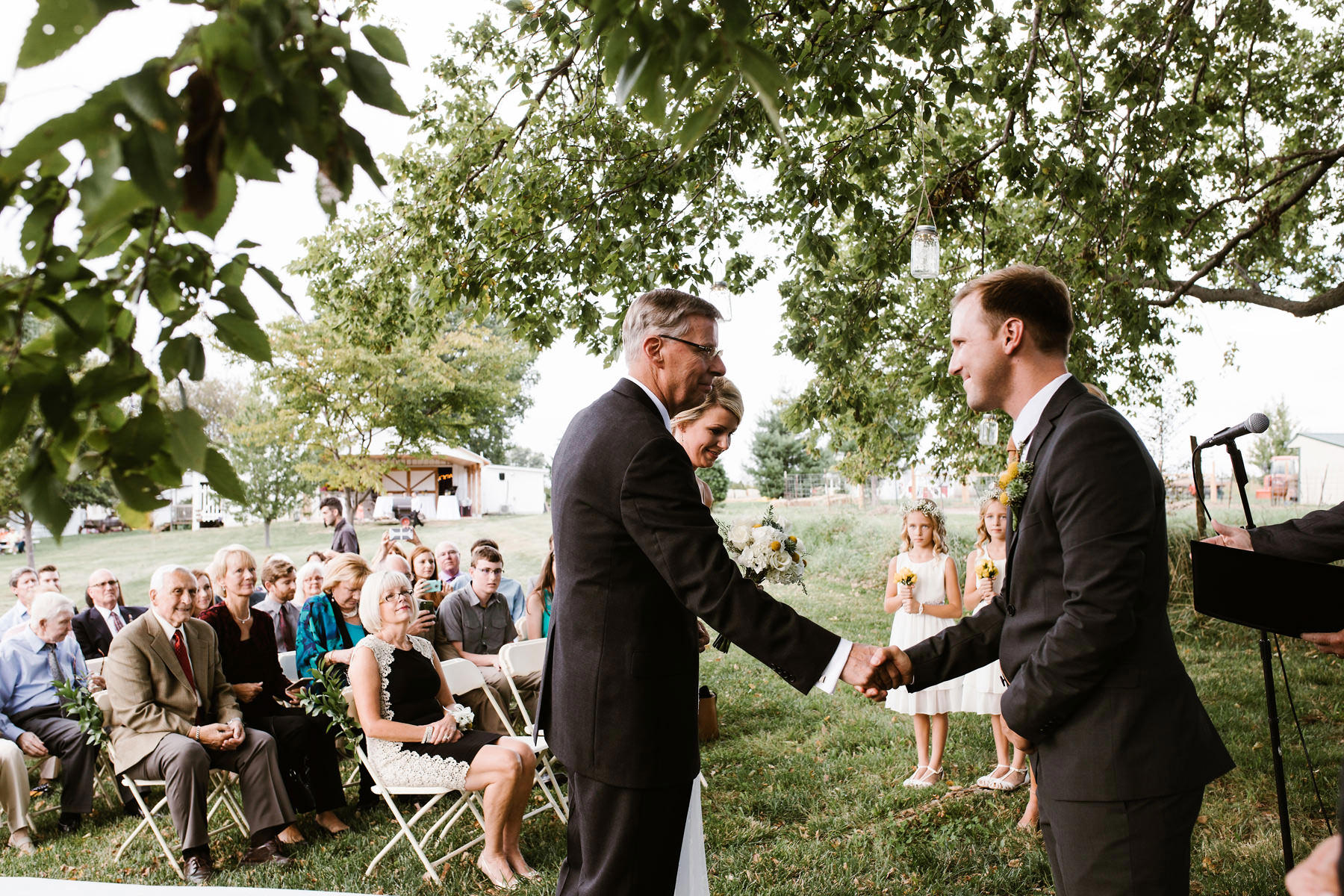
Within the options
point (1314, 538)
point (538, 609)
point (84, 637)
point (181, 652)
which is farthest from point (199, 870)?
point (1314, 538)

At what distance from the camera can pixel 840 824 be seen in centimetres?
567

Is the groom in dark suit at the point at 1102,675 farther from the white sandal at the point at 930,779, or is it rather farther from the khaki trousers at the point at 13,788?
the khaki trousers at the point at 13,788

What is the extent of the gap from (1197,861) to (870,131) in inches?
209

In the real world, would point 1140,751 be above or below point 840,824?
above

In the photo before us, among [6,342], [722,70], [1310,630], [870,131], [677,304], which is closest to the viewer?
[6,342]

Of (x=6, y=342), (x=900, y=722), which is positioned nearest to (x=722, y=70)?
(x=6, y=342)

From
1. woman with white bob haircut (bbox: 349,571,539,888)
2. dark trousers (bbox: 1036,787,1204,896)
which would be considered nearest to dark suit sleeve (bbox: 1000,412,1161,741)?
dark trousers (bbox: 1036,787,1204,896)

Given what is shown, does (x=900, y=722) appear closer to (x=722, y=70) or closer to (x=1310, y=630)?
(x=1310, y=630)

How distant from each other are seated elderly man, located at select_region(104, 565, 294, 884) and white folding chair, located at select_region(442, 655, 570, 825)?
1.26 m

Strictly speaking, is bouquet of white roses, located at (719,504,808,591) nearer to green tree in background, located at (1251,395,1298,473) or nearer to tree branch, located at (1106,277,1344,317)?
tree branch, located at (1106,277,1344,317)

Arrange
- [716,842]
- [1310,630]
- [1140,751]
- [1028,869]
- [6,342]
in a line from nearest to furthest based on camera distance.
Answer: [6,342], [1140,751], [1310,630], [1028,869], [716,842]

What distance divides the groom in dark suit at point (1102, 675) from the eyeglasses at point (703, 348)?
1106mm

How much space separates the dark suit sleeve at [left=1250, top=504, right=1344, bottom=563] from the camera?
4.12 metres

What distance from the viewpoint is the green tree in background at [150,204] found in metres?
1.00
